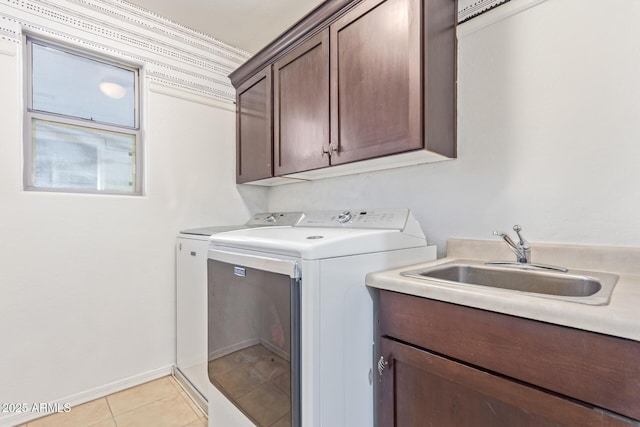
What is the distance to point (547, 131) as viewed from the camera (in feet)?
4.05

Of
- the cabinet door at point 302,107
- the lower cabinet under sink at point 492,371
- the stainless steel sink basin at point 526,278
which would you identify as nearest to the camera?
the lower cabinet under sink at point 492,371

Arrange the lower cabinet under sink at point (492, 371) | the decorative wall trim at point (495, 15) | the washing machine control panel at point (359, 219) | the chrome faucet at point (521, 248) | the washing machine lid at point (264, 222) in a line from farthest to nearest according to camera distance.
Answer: the washing machine lid at point (264, 222)
the washing machine control panel at point (359, 219)
the decorative wall trim at point (495, 15)
the chrome faucet at point (521, 248)
the lower cabinet under sink at point (492, 371)

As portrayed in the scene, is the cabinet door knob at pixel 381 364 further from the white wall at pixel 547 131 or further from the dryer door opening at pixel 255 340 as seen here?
the white wall at pixel 547 131

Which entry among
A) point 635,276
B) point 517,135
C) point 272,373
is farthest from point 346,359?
point 517,135

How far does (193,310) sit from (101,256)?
682 mm

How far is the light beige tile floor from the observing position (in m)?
1.61

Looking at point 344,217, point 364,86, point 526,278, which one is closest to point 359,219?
point 344,217

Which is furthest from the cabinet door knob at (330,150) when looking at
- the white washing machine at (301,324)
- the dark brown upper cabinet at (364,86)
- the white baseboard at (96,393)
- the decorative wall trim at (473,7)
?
the white baseboard at (96,393)

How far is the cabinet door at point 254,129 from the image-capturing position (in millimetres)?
2066

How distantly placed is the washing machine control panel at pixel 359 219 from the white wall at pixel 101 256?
938 millimetres

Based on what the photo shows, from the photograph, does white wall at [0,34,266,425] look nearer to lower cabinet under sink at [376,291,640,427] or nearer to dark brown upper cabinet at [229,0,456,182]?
dark brown upper cabinet at [229,0,456,182]

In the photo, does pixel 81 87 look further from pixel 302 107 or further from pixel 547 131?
pixel 547 131

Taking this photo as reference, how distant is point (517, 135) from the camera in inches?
51.7

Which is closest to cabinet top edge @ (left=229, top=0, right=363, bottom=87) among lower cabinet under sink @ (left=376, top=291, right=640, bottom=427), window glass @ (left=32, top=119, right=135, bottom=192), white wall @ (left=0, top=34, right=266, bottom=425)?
white wall @ (left=0, top=34, right=266, bottom=425)
